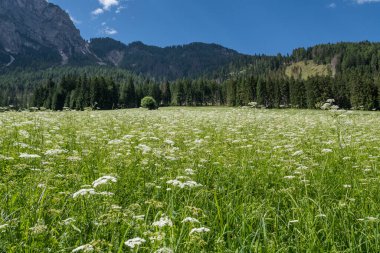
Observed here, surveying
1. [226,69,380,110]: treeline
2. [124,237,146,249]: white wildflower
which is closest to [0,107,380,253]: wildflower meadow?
[124,237,146,249]: white wildflower

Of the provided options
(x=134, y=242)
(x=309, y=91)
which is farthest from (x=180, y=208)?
(x=309, y=91)

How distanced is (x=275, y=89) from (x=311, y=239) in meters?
136

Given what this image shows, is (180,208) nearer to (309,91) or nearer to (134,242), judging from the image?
(134,242)

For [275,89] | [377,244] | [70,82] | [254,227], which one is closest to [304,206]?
[254,227]

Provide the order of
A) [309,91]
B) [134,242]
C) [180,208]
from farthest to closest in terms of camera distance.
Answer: [309,91]
[180,208]
[134,242]

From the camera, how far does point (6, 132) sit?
10.1m

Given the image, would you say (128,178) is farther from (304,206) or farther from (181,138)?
(181,138)

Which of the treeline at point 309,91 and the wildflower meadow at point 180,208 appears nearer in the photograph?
the wildflower meadow at point 180,208

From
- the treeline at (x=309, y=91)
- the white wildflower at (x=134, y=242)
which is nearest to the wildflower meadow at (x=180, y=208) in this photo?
the white wildflower at (x=134, y=242)

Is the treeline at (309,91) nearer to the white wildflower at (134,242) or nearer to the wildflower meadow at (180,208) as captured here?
the wildflower meadow at (180,208)

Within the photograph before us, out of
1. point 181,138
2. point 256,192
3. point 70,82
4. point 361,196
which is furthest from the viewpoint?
point 70,82

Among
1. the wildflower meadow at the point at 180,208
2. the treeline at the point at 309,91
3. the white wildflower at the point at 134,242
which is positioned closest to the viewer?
the white wildflower at the point at 134,242

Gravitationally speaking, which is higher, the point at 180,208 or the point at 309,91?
the point at 309,91

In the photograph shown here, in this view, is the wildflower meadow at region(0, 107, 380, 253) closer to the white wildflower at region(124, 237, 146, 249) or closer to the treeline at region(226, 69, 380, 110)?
the white wildflower at region(124, 237, 146, 249)
